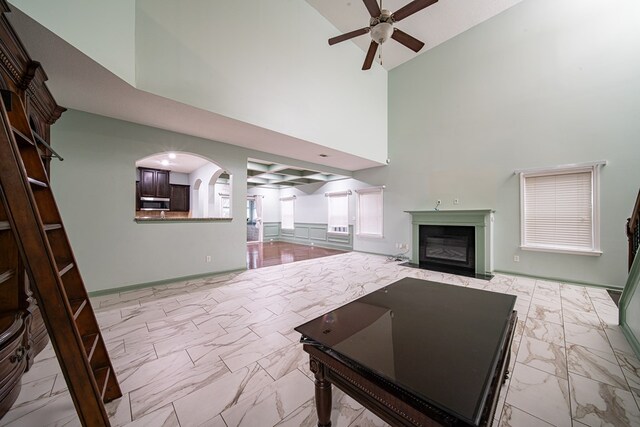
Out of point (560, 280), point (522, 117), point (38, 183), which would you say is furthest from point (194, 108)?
point (560, 280)

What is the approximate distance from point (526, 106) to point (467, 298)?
15.7 feet

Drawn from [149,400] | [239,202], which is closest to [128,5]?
[239,202]

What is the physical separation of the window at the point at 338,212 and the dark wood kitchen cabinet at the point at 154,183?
5.61 m

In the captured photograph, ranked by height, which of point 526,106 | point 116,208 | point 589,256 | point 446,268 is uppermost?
point 526,106

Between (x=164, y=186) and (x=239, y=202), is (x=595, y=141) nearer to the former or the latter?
(x=239, y=202)

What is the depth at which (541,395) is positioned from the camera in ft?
5.04

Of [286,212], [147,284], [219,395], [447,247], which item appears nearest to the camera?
[219,395]

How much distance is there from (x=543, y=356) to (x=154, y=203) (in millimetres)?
9674

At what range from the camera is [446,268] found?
508 centimetres

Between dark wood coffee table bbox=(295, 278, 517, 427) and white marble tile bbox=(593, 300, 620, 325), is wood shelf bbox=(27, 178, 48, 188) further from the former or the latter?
white marble tile bbox=(593, 300, 620, 325)

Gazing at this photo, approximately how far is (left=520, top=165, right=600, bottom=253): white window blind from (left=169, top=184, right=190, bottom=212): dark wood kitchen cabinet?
32.2ft

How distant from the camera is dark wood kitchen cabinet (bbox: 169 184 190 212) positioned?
26.6 ft

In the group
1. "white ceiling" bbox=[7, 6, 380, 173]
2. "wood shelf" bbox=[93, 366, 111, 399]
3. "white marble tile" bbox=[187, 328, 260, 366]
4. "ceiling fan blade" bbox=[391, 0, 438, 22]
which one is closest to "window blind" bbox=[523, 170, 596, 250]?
"ceiling fan blade" bbox=[391, 0, 438, 22]

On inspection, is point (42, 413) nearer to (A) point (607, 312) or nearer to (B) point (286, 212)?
(A) point (607, 312)
